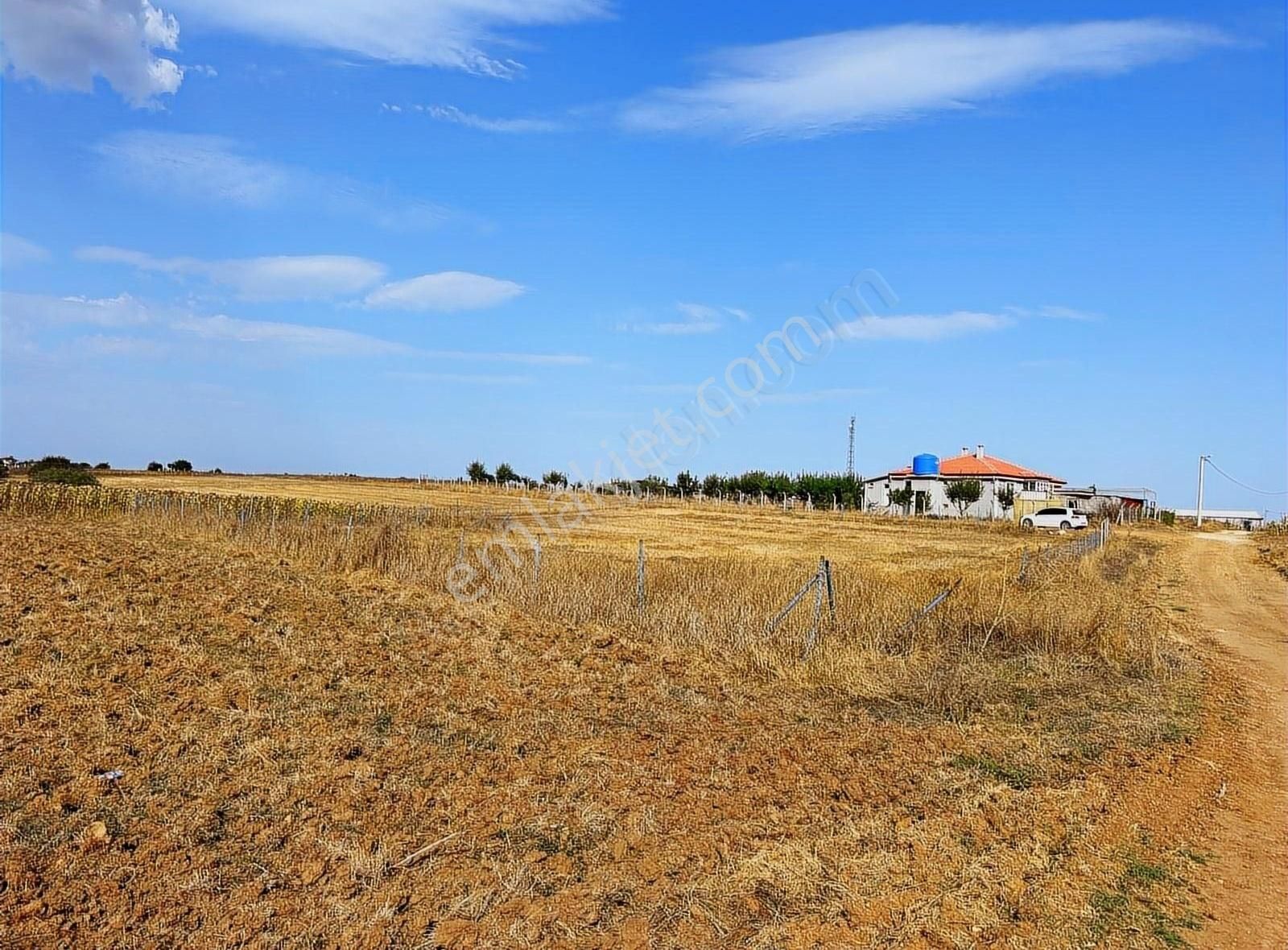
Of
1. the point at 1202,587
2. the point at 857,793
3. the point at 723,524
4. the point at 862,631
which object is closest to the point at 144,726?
the point at 857,793

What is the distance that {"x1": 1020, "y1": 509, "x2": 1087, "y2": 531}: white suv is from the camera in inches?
1751

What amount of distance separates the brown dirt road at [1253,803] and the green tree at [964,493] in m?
42.3

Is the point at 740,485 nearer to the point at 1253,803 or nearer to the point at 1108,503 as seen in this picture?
the point at 1108,503

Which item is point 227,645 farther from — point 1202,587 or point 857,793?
point 1202,587

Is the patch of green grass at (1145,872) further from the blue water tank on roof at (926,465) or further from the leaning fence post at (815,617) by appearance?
the blue water tank on roof at (926,465)

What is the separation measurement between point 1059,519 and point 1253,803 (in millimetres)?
40924

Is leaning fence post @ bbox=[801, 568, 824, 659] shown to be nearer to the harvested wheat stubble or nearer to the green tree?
the harvested wheat stubble

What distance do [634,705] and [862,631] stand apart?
3968 millimetres

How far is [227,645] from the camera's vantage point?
10820 mm

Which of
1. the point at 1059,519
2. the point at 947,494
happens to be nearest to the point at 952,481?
the point at 947,494

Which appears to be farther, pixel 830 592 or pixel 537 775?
pixel 830 592

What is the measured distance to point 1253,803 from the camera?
6754 mm

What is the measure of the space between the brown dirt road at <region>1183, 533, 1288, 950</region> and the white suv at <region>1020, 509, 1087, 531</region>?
29.2m

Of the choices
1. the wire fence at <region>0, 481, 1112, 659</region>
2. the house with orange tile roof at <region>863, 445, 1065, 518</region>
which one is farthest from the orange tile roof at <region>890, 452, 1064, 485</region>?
the wire fence at <region>0, 481, 1112, 659</region>
